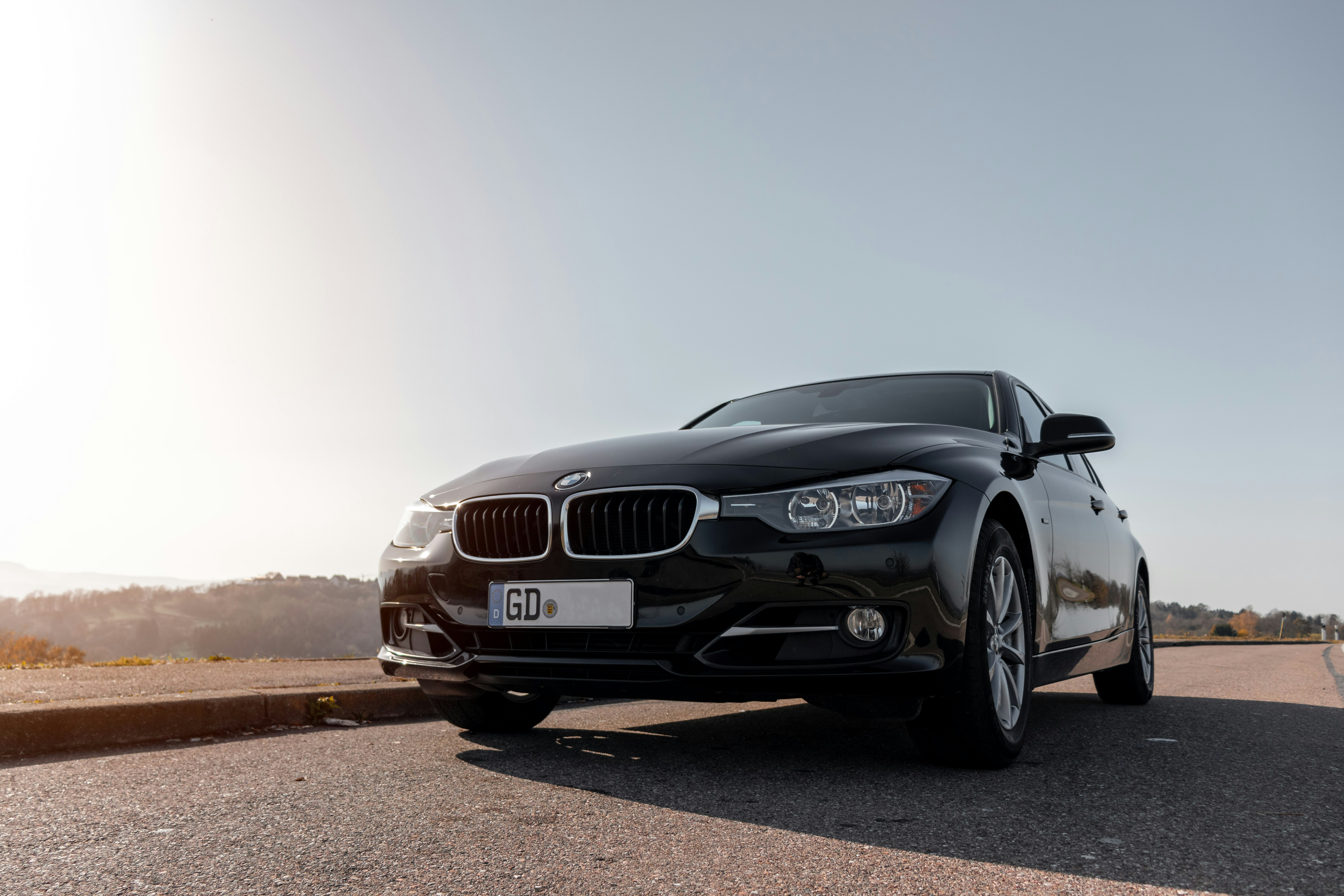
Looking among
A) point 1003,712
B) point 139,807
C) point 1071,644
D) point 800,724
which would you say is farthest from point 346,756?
point 1071,644

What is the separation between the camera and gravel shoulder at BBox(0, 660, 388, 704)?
494 centimetres

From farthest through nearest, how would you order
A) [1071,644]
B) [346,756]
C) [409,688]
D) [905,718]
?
[409,688] < [1071,644] < [346,756] < [905,718]

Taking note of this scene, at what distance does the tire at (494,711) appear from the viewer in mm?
4055

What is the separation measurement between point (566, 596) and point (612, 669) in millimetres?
295

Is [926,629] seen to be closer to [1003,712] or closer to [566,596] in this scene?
[1003,712]

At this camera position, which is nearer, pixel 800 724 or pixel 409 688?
pixel 800 724

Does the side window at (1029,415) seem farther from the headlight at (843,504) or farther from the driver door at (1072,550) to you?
the headlight at (843,504)

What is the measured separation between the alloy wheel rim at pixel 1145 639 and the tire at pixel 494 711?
381cm

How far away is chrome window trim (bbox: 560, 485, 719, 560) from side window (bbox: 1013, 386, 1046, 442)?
6.44ft

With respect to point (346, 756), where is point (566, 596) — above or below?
above

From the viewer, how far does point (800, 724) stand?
4457 mm

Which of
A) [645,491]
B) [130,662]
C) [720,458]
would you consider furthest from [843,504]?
[130,662]

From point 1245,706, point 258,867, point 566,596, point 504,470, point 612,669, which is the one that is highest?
point 504,470

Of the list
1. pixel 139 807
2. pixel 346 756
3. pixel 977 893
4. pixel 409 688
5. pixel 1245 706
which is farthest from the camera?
pixel 1245 706
